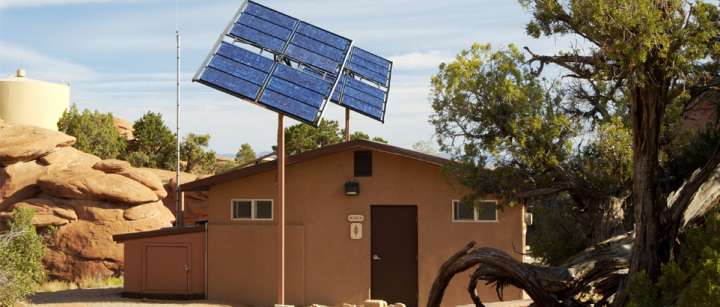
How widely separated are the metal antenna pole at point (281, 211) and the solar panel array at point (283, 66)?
→ 59 cm

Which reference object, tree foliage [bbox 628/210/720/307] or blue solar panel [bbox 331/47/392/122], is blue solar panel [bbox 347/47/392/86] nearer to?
blue solar panel [bbox 331/47/392/122]

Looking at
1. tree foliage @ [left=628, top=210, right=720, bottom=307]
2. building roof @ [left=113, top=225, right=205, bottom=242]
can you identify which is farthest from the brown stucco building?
tree foliage @ [left=628, top=210, right=720, bottom=307]

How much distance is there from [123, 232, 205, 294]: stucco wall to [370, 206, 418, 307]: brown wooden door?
145 inches

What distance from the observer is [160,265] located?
20547mm

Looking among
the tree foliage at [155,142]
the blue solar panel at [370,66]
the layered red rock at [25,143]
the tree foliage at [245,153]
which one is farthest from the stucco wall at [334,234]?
the tree foliage at [245,153]

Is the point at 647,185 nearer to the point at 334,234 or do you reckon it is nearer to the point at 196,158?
the point at 334,234

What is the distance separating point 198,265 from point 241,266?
0.94 meters

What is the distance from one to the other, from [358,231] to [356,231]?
0.04 m

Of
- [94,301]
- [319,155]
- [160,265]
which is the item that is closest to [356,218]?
[319,155]

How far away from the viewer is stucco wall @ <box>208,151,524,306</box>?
64.6ft

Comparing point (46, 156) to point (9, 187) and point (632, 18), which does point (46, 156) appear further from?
point (632, 18)

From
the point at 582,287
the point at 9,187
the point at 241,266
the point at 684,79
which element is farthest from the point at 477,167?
the point at 9,187

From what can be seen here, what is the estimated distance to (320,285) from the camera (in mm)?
20000

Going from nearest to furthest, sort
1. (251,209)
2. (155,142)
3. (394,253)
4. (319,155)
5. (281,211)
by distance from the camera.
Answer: (281,211) → (394,253) → (319,155) → (251,209) → (155,142)
